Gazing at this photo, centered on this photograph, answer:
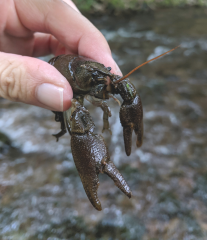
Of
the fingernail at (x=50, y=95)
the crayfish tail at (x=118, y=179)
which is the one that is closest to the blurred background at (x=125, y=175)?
the crayfish tail at (x=118, y=179)

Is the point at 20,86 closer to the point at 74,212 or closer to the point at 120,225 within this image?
the point at 74,212

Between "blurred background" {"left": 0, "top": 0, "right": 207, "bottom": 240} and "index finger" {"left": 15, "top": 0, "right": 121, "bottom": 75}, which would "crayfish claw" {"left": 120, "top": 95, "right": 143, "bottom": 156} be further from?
"blurred background" {"left": 0, "top": 0, "right": 207, "bottom": 240}

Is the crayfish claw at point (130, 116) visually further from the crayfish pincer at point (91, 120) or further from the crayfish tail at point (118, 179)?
the crayfish tail at point (118, 179)

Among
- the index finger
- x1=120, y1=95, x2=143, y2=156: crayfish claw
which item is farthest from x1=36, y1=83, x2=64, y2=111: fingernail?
the index finger

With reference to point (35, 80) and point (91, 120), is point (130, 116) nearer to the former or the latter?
point (91, 120)

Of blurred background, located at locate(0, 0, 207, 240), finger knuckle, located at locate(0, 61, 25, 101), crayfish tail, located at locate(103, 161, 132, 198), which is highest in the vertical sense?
finger knuckle, located at locate(0, 61, 25, 101)

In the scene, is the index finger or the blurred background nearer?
the index finger

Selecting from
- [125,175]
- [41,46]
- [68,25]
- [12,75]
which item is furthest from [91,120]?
[41,46]
